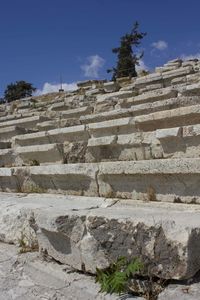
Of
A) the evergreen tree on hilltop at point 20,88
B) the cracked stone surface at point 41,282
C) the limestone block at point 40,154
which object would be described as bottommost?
the cracked stone surface at point 41,282

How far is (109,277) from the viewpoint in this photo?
2.53 metres

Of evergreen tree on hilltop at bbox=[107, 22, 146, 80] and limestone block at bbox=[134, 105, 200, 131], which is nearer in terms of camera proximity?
limestone block at bbox=[134, 105, 200, 131]

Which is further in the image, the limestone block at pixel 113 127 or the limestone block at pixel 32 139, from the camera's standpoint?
the limestone block at pixel 32 139

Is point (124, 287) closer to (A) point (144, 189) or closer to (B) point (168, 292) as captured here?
(B) point (168, 292)

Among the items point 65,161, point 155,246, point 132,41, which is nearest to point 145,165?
point 155,246

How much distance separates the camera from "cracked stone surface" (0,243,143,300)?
2.60 metres

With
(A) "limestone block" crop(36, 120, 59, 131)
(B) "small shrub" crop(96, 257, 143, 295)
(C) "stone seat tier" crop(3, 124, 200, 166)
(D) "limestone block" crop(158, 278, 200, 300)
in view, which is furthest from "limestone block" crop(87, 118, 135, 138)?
(D) "limestone block" crop(158, 278, 200, 300)

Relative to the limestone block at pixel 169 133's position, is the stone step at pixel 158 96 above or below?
above

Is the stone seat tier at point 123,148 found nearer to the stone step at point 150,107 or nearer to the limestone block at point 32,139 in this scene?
the limestone block at point 32,139

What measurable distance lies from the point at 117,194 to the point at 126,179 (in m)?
0.21

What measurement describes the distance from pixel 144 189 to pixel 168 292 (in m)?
1.65

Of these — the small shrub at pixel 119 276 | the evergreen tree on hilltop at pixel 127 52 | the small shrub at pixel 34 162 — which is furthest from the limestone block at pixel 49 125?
the evergreen tree on hilltop at pixel 127 52

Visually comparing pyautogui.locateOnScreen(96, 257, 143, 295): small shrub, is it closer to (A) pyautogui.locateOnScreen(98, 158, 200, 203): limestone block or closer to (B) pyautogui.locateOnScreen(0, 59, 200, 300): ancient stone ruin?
(B) pyautogui.locateOnScreen(0, 59, 200, 300): ancient stone ruin

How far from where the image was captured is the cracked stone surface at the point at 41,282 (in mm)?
2602
